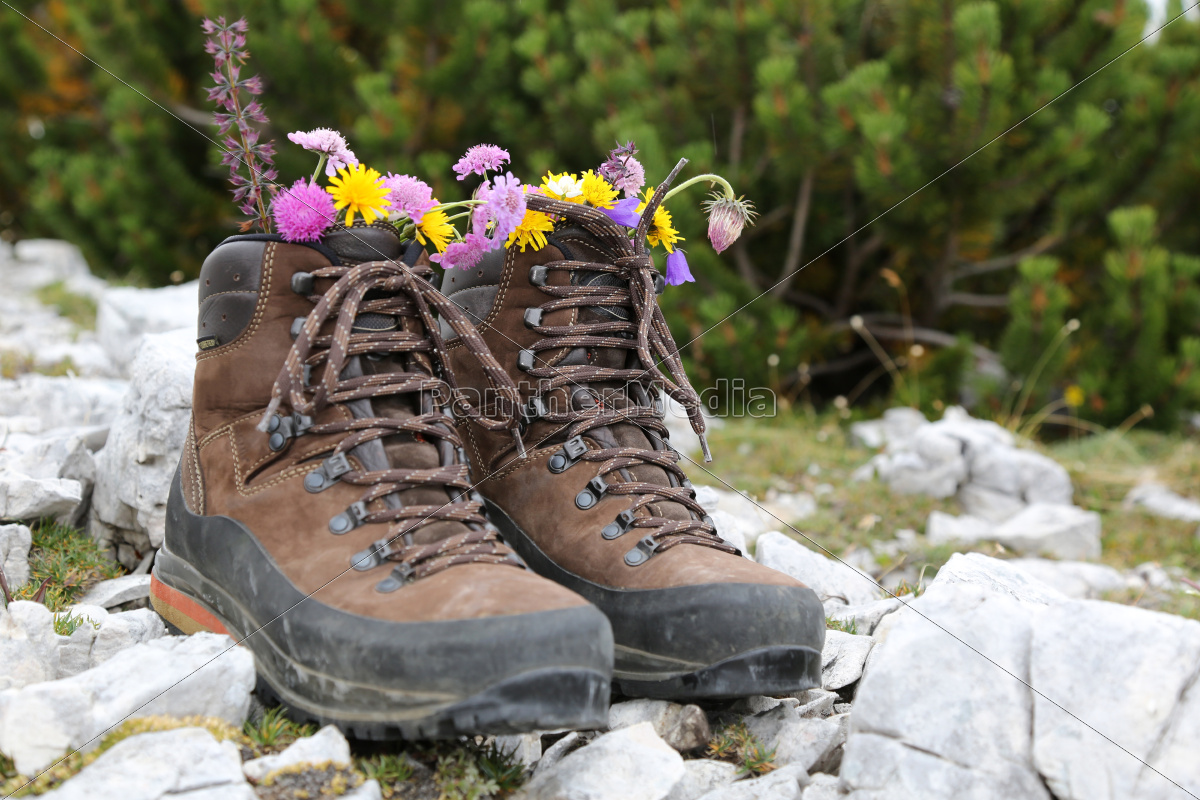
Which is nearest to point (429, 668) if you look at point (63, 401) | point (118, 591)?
point (118, 591)

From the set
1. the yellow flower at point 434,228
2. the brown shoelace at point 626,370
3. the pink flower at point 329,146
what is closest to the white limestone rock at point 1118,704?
the brown shoelace at point 626,370

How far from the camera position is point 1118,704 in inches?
56.1

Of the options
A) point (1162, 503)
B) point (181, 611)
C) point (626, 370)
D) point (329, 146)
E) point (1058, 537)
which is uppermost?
point (329, 146)

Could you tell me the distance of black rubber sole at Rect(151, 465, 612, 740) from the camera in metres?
1.42

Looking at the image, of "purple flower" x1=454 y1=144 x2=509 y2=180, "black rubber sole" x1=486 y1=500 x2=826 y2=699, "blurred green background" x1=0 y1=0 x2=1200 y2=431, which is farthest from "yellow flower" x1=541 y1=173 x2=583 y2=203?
"blurred green background" x1=0 y1=0 x2=1200 y2=431

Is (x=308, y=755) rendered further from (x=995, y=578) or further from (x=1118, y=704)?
(x=995, y=578)

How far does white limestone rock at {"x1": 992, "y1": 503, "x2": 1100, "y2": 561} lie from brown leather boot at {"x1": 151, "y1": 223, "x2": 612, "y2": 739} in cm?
316

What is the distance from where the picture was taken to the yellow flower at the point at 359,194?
6.07 ft

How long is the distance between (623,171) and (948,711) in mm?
1457

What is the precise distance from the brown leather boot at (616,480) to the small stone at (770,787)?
0.57 ft

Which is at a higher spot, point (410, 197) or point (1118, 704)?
point (410, 197)

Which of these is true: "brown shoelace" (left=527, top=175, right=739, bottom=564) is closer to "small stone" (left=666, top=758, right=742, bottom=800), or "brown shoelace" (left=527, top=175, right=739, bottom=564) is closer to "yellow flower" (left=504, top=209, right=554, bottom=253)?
"yellow flower" (left=504, top=209, right=554, bottom=253)

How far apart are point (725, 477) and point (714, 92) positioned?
3086 millimetres

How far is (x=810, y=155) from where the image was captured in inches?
241
